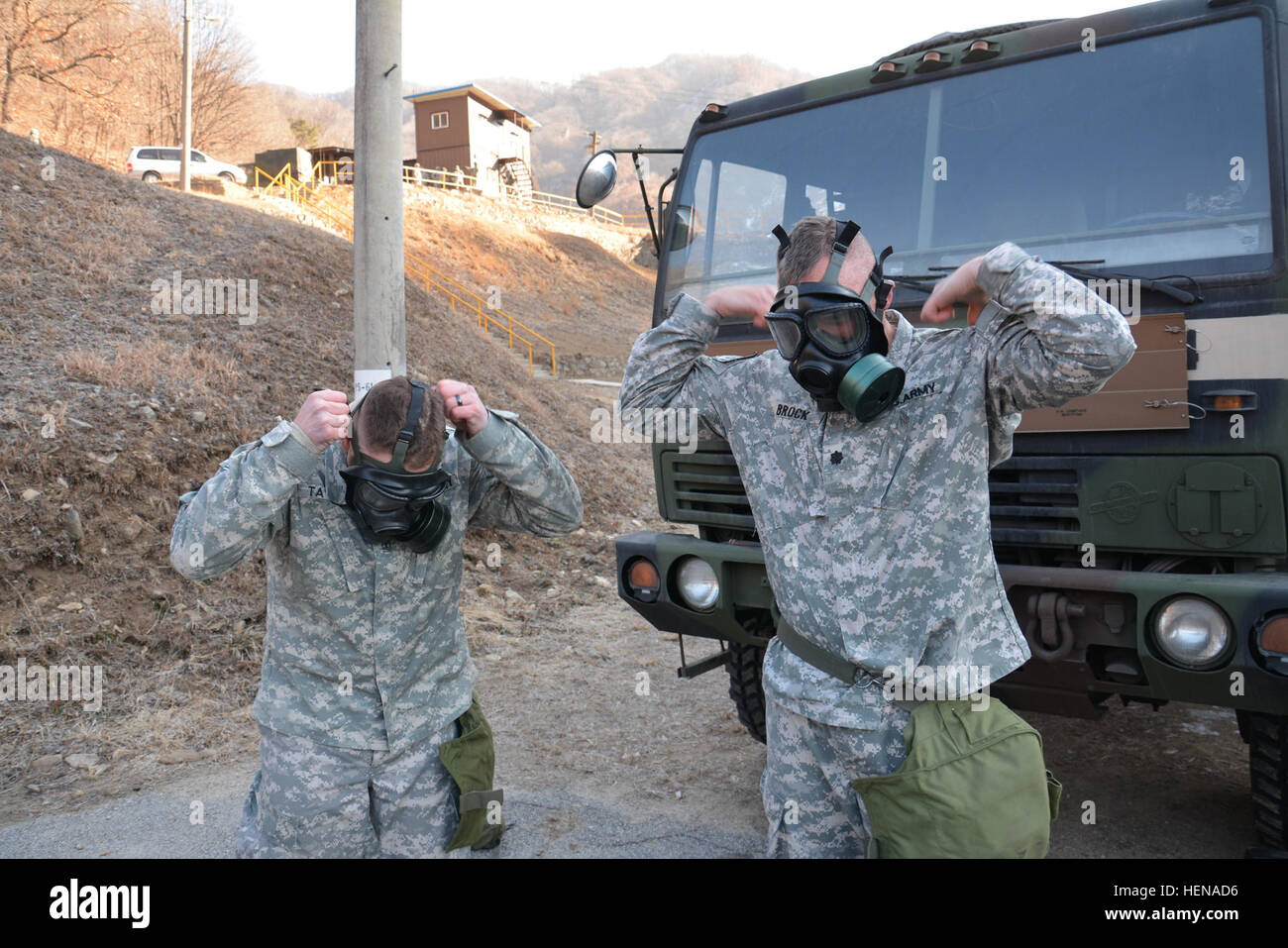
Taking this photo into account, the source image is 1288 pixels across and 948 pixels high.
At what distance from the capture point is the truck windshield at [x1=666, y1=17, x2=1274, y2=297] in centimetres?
295

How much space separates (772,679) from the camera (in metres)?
2.17

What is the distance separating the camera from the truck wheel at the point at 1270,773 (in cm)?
285

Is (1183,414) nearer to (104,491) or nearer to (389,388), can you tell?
(389,388)

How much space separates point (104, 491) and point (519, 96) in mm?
176842

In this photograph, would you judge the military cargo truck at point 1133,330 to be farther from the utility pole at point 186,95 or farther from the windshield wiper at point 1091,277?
the utility pole at point 186,95

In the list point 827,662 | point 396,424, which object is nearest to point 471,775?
point 396,424

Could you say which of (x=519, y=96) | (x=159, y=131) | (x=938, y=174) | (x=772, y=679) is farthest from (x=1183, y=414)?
(x=519, y=96)

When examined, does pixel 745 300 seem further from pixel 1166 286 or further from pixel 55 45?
pixel 55 45

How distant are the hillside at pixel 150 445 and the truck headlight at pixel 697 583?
8.03 feet

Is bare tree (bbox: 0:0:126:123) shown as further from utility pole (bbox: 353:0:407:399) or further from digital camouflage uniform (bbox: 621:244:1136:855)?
digital camouflage uniform (bbox: 621:244:1136:855)

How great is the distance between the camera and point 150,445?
6762 mm

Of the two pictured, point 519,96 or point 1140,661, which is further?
point 519,96

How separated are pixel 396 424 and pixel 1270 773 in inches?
108

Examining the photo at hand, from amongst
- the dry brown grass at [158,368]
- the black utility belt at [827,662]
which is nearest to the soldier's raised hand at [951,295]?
the black utility belt at [827,662]
